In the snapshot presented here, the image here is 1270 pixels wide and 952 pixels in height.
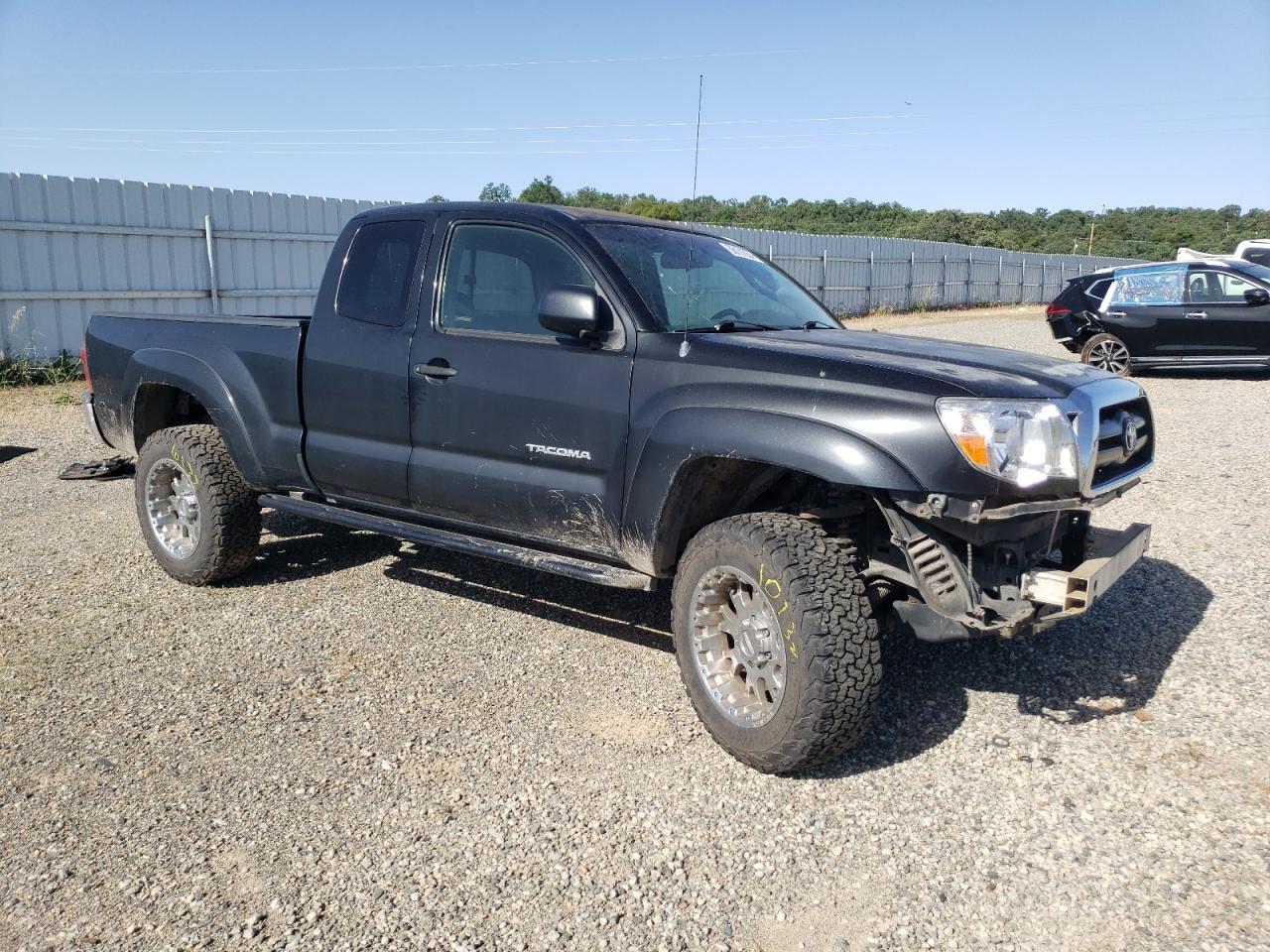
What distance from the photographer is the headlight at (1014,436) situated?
128 inches

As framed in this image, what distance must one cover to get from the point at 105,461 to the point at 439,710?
5.79 m

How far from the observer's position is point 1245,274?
13.4 m

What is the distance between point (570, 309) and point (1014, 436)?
1660mm

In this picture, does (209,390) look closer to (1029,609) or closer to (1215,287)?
(1029,609)

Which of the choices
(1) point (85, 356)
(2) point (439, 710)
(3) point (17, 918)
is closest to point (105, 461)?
(1) point (85, 356)

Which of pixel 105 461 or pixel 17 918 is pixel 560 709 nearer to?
pixel 17 918

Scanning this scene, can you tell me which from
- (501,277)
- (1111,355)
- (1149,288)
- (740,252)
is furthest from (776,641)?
(1149,288)

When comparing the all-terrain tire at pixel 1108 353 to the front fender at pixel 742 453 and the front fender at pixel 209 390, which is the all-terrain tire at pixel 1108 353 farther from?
the front fender at pixel 209 390

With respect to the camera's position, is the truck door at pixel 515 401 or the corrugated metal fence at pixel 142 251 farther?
the corrugated metal fence at pixel 142 251

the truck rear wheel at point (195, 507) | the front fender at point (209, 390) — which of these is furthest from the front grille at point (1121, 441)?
the truck rear wheel at point (195, 507)

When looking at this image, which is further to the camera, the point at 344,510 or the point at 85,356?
the point at 85,356

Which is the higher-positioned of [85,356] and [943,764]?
[85,356]

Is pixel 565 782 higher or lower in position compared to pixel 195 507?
lower

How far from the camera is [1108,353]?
14344 mm
